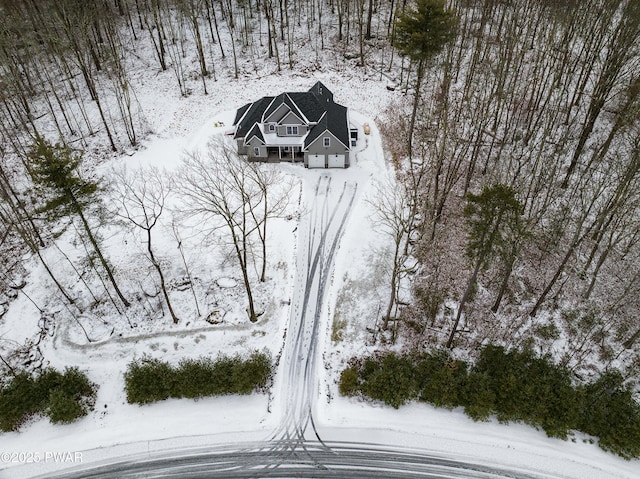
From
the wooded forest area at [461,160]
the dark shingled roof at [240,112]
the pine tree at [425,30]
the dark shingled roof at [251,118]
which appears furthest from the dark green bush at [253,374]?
the pine tree at [425,30]

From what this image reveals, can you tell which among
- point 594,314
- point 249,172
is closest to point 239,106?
point 249,172

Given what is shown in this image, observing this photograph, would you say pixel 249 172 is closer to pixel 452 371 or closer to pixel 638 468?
pixel 452 371

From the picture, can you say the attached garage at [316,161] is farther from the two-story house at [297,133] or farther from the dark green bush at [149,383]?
the dark green bush at [149,383]

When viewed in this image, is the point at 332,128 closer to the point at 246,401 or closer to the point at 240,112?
the point at 240,112

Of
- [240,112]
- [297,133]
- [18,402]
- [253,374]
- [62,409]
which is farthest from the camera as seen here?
[240,112]

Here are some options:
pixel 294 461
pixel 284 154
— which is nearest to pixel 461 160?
pixel 284 154

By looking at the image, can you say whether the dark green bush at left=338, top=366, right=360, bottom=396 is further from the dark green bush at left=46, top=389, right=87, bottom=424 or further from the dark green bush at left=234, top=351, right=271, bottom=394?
the dark green bush at left=46, top=389, right=87, bottom=424
